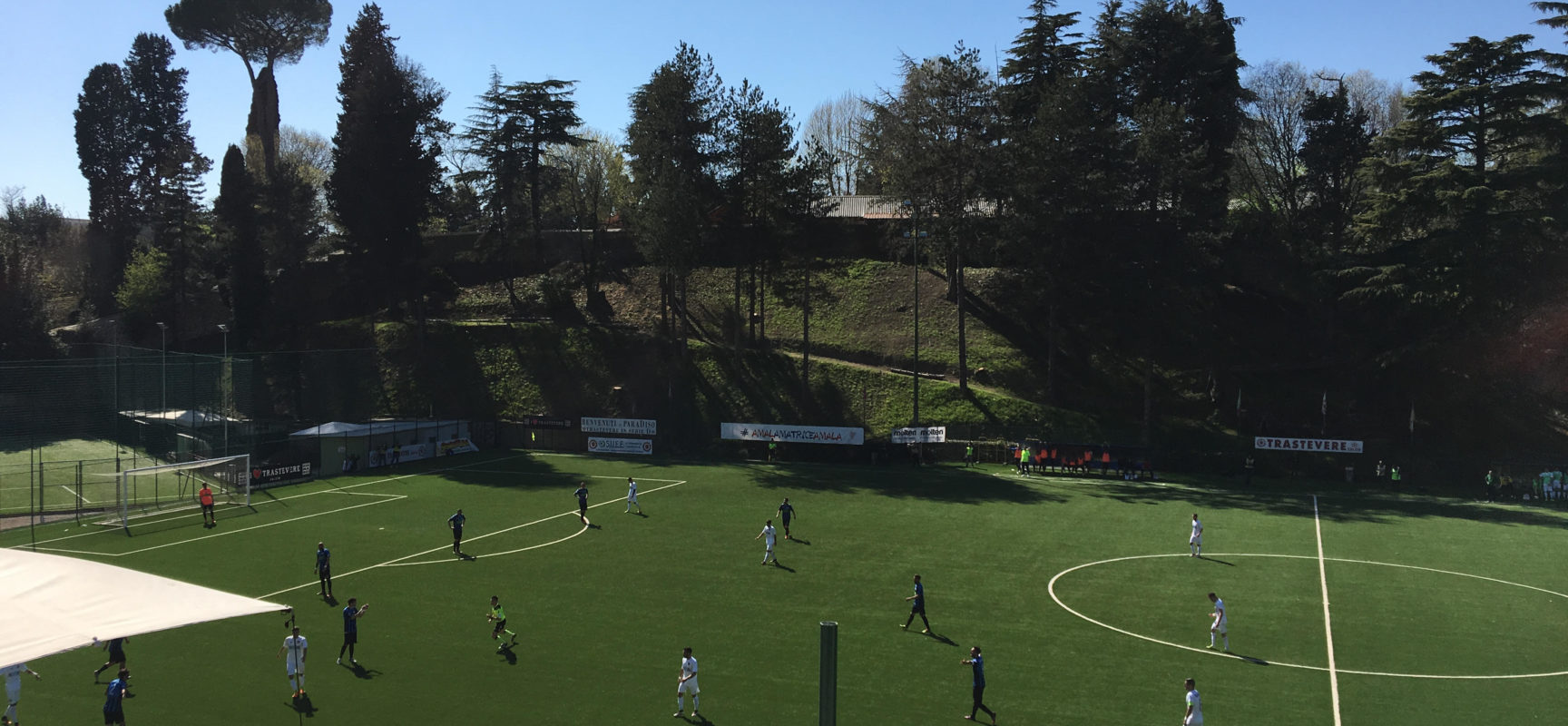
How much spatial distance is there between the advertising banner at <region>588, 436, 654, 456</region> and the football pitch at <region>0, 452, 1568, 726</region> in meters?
13.0

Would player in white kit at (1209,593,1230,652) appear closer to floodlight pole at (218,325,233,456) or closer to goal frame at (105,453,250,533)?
goal frame at (105,453,250,533)

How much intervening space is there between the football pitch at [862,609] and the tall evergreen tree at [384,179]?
27.8 meters

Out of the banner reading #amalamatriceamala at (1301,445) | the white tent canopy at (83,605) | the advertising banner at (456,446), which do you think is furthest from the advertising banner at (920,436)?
the white tent canopy at (83,605)

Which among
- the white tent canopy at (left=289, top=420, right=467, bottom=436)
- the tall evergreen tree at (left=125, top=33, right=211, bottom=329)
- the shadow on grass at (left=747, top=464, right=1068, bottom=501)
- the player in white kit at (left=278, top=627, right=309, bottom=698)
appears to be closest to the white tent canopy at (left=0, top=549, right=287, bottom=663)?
the player in white kit at (left=278, top=627, right=309, bottom=698)

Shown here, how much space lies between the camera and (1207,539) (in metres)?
33.8

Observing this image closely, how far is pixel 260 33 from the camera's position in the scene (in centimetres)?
9188

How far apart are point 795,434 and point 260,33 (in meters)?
72.2

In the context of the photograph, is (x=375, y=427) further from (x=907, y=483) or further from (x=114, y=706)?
(x=114, y=706)

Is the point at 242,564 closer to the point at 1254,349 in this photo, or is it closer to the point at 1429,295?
the point at 1429,295

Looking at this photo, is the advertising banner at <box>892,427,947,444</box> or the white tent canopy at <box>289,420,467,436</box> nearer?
the white tent canopy at <box>289,420,467,436</box>

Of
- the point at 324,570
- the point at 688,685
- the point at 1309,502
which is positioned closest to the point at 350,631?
the point at 324,570

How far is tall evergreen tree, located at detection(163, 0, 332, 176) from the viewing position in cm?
9012

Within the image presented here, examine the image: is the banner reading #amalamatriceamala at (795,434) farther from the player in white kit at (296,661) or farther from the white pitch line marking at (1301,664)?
the player in white kit at (296,661)

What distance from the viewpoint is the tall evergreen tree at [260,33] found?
90125 millimetres
